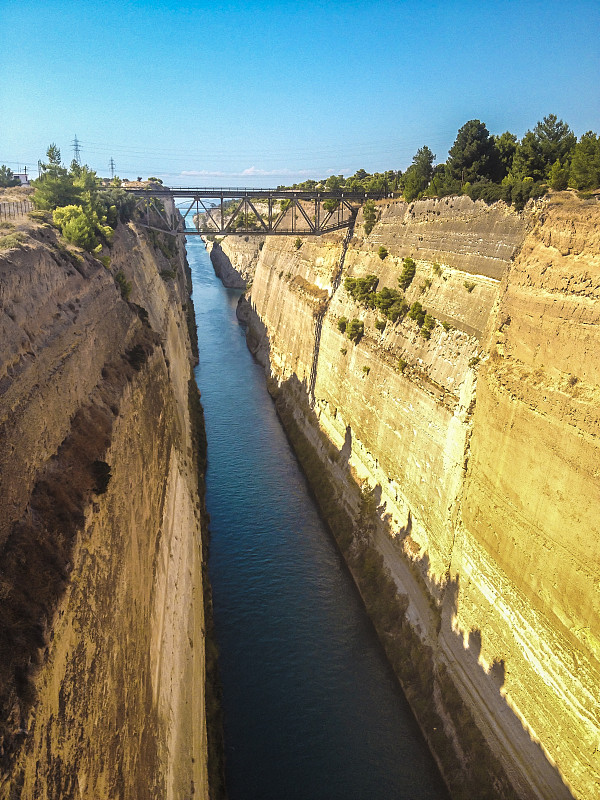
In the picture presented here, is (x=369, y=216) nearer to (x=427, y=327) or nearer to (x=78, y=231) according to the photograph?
(x=427, y=327)

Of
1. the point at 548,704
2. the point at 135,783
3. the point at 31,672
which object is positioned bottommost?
the point at 548,704

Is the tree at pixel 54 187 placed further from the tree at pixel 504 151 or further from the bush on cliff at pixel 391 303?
the tree at pixel 504 151

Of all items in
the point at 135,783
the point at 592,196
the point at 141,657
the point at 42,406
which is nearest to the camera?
the point at 135,783

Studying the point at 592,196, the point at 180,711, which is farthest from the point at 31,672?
the point at 592,196

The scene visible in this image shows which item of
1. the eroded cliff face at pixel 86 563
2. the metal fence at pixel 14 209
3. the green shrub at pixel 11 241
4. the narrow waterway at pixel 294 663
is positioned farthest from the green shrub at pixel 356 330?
the green shrub at pixel 11 241

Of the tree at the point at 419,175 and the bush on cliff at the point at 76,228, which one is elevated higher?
the tree at the point at 419,175

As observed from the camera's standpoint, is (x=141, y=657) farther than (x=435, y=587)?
No

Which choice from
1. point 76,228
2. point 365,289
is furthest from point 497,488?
point 76,228

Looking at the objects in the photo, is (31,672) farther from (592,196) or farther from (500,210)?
(500,210)
